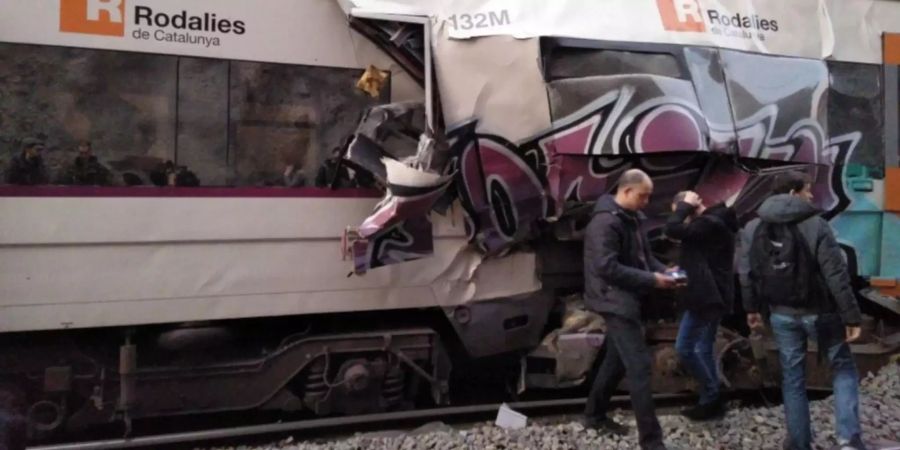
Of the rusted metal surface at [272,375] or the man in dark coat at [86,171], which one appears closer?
the man in dark coat at [86,171]

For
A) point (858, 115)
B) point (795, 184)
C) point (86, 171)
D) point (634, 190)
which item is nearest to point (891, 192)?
point (858, 115)

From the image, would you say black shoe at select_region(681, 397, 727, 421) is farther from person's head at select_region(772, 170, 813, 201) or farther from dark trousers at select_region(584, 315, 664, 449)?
person's head at select_region(772, 170, 813, 201)

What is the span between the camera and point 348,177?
525cm

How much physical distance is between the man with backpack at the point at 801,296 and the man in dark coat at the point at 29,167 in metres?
4.23

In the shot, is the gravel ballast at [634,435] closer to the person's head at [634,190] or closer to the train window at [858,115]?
the person's head at [634,190]

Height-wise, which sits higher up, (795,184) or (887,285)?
(795,184)

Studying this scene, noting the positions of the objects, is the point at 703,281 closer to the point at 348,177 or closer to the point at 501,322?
the point at 501,322

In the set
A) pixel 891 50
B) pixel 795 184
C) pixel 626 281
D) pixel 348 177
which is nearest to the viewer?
pixel 626 281

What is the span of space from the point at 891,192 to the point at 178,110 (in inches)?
216

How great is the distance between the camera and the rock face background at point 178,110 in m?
4.63

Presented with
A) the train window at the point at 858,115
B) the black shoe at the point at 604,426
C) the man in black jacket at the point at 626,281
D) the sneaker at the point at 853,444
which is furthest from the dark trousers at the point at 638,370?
the train window at the point at 858,115

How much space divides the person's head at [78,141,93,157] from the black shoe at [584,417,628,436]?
3.54m

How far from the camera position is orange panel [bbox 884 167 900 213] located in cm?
636

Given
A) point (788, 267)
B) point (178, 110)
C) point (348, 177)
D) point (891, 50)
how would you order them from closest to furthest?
point (788, 267)
point (178, 110)
point (348, 177)
point (891, 50)
